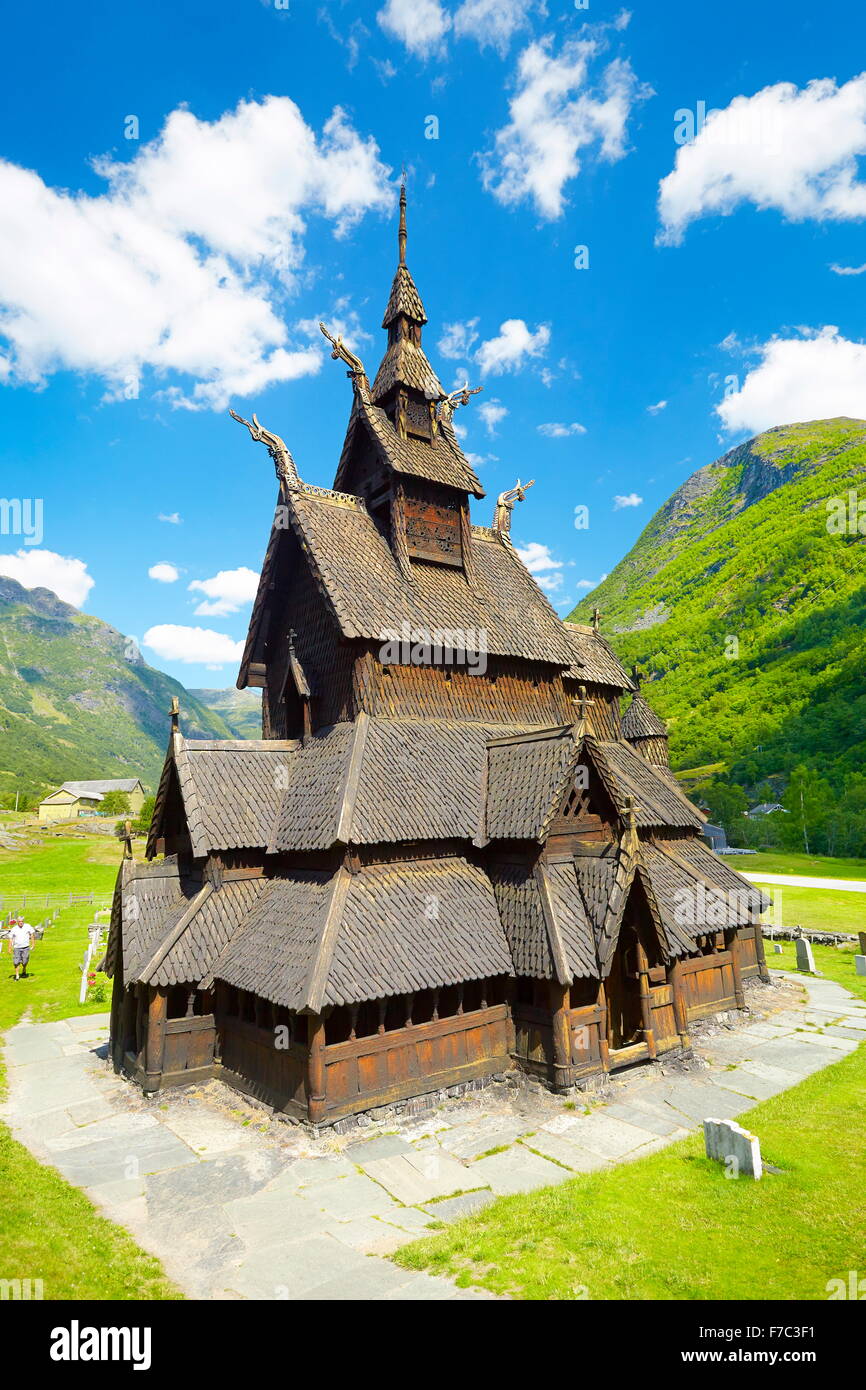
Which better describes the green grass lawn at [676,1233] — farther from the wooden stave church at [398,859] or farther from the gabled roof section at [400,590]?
the gabled roof section at [400,590]

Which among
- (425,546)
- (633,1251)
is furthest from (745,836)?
(633,1251)

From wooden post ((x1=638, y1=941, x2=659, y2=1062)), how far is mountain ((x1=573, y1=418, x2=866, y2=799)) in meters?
92.2

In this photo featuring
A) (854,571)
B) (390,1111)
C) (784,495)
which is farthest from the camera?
(784,495)

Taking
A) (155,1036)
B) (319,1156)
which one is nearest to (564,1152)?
(319,1156)

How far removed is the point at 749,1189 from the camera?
11.0 metres

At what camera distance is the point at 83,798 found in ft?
471

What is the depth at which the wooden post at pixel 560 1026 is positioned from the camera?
15016 millimetres

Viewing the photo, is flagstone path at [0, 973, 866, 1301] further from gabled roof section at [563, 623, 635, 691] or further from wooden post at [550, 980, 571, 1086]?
gabled roof section at [563, 623, 635, 691]

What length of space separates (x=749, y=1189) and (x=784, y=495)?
705 ft

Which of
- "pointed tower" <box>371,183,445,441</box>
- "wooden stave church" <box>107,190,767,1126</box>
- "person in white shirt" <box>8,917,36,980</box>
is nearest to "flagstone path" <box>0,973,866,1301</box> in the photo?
"wooden stave church" <box>107,190,767,1126</box>

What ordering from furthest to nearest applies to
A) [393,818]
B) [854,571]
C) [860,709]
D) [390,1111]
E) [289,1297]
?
[854,571] < [860,709] < [393,818] < [390,1111] < [289,1297]

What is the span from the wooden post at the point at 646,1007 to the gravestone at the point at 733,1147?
177 inches

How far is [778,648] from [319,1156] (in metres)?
153
